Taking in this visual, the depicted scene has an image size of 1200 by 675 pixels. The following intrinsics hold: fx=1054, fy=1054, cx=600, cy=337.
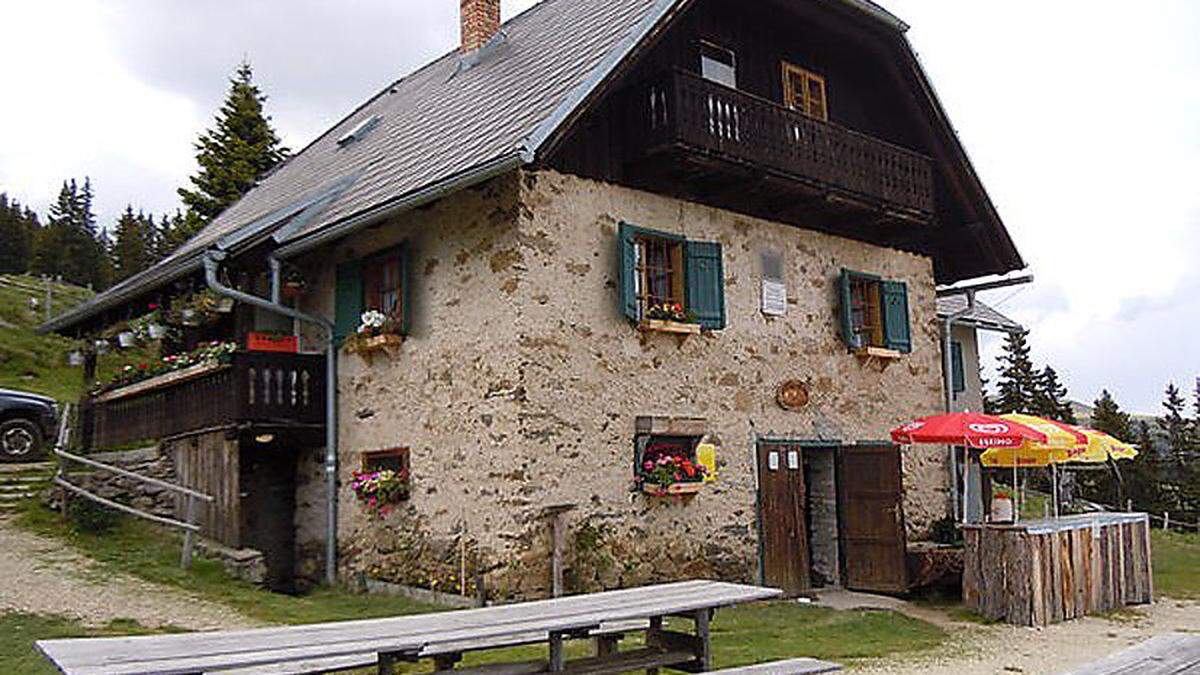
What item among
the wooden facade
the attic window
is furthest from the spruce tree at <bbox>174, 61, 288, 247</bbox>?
the wooden facade

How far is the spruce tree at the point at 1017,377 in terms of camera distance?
4188 centimetres

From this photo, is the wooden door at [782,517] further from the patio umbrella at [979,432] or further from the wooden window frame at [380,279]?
the wooden window frame at [380,279]

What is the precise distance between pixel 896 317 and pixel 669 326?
16.3 ft

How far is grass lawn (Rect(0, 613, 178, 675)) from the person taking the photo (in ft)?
25.2

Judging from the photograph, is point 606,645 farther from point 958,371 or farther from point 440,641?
point 958,371

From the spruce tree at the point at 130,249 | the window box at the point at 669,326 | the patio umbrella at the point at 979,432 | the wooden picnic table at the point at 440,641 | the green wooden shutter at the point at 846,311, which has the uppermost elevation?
the spruce tree at the point at 130,249

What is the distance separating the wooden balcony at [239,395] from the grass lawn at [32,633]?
3.31m

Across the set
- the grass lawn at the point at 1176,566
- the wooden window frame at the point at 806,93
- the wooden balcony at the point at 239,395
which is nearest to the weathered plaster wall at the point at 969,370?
the grass lawn at the point at 1176,566

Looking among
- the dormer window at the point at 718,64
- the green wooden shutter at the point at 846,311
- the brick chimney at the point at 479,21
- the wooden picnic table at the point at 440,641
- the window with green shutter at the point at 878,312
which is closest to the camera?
the wooden picnic table at the point at 440,641

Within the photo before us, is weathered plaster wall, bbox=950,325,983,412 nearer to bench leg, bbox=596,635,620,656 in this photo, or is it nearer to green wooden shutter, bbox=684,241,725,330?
green wooden shutter, bbox=684,241,725,330

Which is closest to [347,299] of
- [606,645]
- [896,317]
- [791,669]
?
[606,645]

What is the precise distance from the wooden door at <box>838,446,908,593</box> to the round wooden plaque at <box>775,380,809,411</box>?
0.92 metres

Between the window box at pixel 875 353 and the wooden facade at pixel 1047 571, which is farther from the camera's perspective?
the window box at pixel 875 353

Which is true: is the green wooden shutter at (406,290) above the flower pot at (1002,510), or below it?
above
